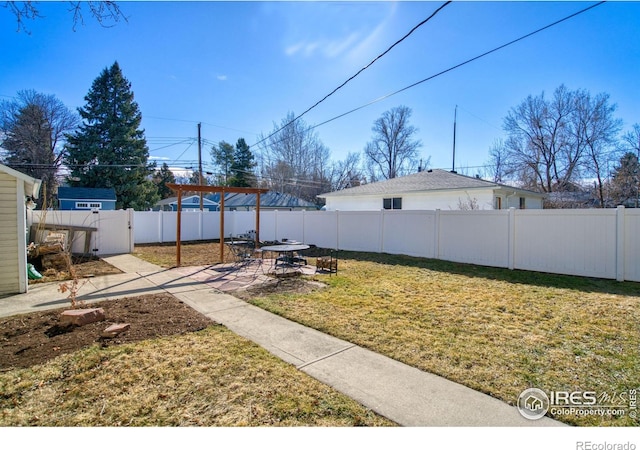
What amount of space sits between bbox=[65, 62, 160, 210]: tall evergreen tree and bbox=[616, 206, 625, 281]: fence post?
1188 inches

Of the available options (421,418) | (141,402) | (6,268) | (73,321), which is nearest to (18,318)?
(73,321)

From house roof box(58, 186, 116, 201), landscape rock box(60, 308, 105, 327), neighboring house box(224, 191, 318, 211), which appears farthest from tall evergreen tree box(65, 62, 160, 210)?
landscape rock box(60, 308, 105, 327)

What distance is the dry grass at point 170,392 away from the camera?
233 centimetres

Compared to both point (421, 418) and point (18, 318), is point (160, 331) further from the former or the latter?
point (421, 418)

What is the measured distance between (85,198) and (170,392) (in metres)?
27.4

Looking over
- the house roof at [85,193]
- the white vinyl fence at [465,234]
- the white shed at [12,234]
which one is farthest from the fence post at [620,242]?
the house roof at [85,193]

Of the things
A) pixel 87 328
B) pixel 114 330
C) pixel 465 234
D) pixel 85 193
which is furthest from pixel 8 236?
pixel 85 193

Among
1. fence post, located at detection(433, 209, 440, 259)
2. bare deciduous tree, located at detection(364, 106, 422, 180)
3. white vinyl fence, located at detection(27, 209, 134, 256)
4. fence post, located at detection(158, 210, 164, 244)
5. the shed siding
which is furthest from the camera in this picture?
bare deciduous tree, located at detection(364, 106, 422, 180)

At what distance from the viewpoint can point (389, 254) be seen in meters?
11.3

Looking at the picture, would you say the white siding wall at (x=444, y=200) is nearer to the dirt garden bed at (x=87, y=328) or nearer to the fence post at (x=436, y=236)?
the fence post at (x=436, y=236)

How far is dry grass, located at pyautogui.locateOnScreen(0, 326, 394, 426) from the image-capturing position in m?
2.33

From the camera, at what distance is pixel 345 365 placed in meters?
3.21

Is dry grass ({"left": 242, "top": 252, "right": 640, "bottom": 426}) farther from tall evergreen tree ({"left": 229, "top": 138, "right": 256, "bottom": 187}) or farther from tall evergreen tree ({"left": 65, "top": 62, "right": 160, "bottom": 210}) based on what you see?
tall evergreen tree ({"left": 229, "top": 138, "right": 256, "bottom": 187})

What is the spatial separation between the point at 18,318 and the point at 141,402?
12.2 feet
